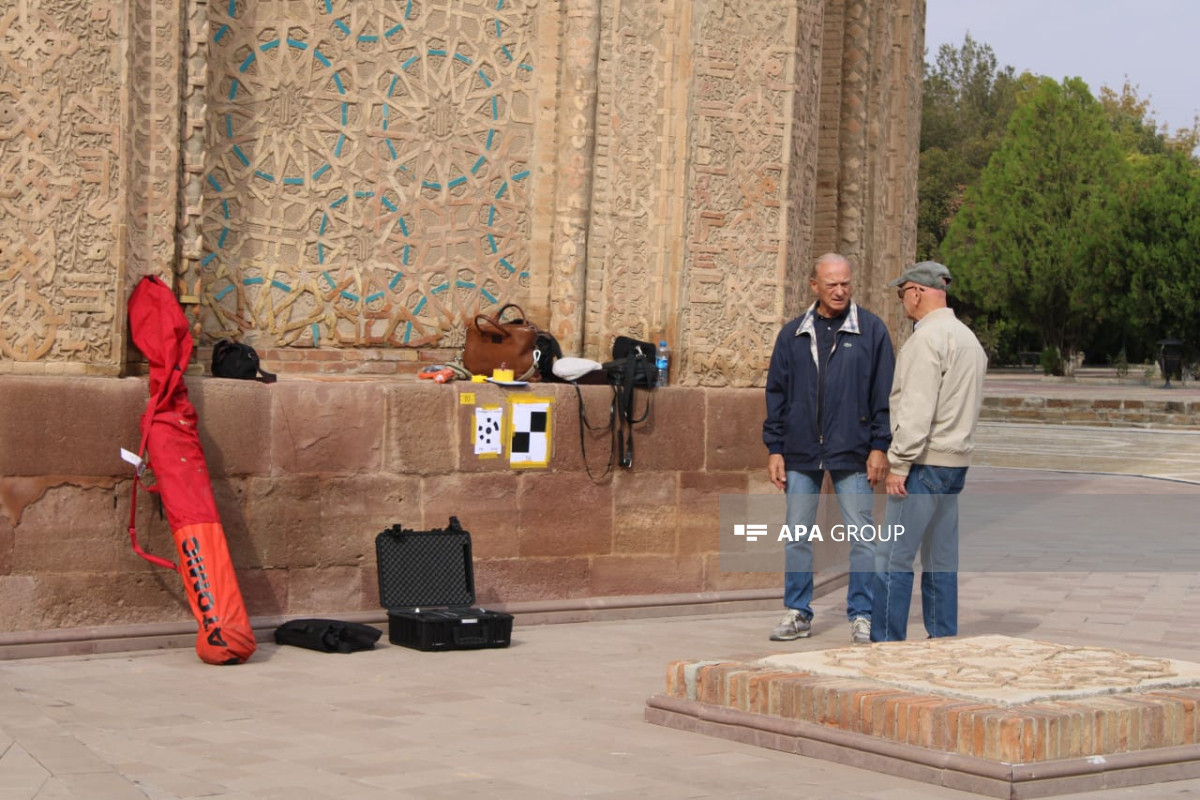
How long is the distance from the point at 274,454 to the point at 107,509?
866mm

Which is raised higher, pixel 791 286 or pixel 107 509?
pixel 791 286

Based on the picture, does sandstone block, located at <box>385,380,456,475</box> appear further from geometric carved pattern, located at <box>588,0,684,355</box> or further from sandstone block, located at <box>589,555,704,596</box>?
geometric carved pattern, located at <box>588,0,684,355</box>

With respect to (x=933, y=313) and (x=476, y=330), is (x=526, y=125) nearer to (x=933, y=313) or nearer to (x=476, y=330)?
(x=476, y=330)

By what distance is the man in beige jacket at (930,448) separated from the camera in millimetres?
7352

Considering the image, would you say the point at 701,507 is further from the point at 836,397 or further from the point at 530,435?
the point at 836,397

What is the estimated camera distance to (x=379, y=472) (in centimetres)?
838

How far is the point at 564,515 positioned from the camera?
8.93 m

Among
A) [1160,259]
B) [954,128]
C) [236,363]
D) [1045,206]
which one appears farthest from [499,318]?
[954,128]

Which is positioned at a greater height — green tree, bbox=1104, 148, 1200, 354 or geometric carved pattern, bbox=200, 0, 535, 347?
green tree, bbox=1104, 148, 1200, 354

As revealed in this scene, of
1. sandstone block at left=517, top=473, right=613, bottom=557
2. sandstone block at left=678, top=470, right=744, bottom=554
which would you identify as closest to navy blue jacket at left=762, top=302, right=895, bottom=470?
sandstone block at left=678, top=470, right=744, bottom=554

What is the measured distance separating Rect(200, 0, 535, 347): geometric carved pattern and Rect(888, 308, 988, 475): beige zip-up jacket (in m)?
2.90

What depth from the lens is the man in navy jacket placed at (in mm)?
8023

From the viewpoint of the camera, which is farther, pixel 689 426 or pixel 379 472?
pixel 689 426

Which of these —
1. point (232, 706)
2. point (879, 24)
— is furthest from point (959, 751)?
point (879, 24)
